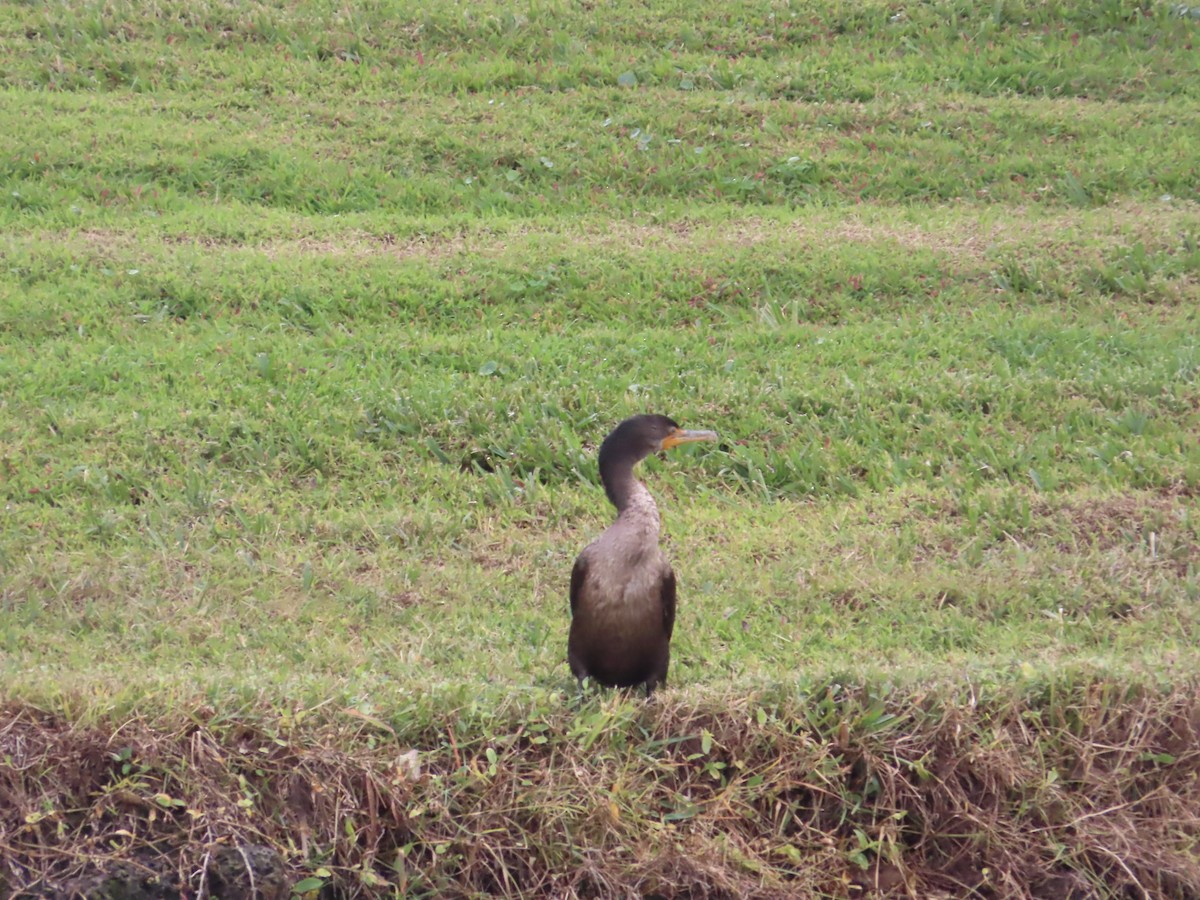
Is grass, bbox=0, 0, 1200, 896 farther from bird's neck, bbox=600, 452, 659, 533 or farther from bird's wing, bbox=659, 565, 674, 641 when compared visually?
bird's neck, bbox=600, 452, 659, 533

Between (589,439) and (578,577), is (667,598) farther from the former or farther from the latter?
(589,439)

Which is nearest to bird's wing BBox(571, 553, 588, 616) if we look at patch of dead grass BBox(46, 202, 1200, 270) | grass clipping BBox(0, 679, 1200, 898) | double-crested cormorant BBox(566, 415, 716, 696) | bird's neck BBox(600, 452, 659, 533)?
double-crested cormorant BBox(566, 415, 716, 696)

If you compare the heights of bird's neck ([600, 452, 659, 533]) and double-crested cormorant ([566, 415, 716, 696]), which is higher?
bird's neck ([600, 452, 659, 533])

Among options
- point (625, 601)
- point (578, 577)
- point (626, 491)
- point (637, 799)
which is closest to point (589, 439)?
point (626, 491)

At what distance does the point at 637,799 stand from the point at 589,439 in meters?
3.34

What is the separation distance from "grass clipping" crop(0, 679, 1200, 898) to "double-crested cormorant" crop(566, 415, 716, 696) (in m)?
0.14

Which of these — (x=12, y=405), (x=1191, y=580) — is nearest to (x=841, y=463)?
(x=1191, y=580)

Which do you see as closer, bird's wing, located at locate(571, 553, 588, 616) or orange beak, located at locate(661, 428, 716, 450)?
bird's wing, located at locate(571, 553, 588, 616)

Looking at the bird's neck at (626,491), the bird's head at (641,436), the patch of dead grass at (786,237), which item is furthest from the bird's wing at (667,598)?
the patch of dead grass at (786,237)

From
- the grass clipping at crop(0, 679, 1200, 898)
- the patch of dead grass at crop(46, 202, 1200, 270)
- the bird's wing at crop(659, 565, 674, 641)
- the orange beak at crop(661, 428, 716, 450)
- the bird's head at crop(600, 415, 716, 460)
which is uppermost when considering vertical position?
the bird's head at crop(600, 415, 716, 460)

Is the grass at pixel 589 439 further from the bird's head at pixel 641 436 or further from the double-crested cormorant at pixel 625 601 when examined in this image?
the bird's head at pixel 641 436

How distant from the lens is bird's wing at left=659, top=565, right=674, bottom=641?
16.1ft

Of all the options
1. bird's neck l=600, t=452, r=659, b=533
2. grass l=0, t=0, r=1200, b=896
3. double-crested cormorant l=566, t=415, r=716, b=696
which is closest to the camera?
grass l=0, t=0, r=1200, b=896

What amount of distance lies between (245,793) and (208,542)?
2405 millimetres
